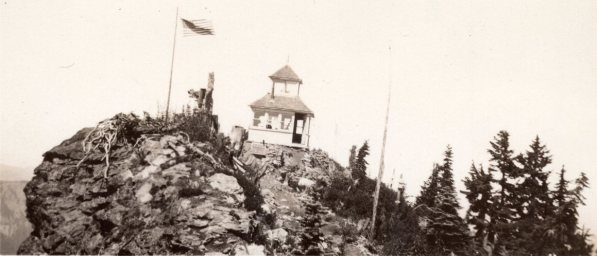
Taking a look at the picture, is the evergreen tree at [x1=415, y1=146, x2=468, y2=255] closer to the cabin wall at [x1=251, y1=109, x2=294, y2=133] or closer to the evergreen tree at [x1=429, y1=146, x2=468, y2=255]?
the evergreen tree at [x1=429, y1=146, x2=468, y2=255]

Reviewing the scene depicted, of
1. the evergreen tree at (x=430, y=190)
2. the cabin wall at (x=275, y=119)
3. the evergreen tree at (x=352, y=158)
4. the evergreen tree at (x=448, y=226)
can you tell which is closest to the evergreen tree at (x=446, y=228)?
the evergreen tree at (x=448, y=226)

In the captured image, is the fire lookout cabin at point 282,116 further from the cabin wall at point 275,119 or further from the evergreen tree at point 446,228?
the evergreen tree at point 446,228

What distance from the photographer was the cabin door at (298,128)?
27156mm

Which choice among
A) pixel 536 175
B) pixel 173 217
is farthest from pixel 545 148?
pixel 173 217

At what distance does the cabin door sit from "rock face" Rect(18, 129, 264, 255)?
46.0 ft

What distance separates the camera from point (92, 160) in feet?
42.7

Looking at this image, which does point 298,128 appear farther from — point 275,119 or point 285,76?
point 285,76

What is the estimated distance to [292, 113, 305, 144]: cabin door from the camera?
89.1 feet

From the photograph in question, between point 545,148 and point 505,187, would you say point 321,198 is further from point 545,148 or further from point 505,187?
point 545,148

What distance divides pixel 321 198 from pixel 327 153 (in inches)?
370

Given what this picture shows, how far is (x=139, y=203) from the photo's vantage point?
37.5ft

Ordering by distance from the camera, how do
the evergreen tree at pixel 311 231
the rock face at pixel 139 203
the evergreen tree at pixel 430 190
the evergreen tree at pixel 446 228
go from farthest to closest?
1. the evergreen tree at pixel 430 190
2. the evergreen tree at pixel 446 228
3. the evergreen tree at pixel 311 231
4. the rock face at pixel 139 203

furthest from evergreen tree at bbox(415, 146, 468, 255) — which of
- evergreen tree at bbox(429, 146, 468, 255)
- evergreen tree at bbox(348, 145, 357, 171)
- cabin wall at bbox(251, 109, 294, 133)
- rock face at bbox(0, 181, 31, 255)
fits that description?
rock face at bbox(0, 181, 31, 255)

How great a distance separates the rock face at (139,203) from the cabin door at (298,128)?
14.0 meters
